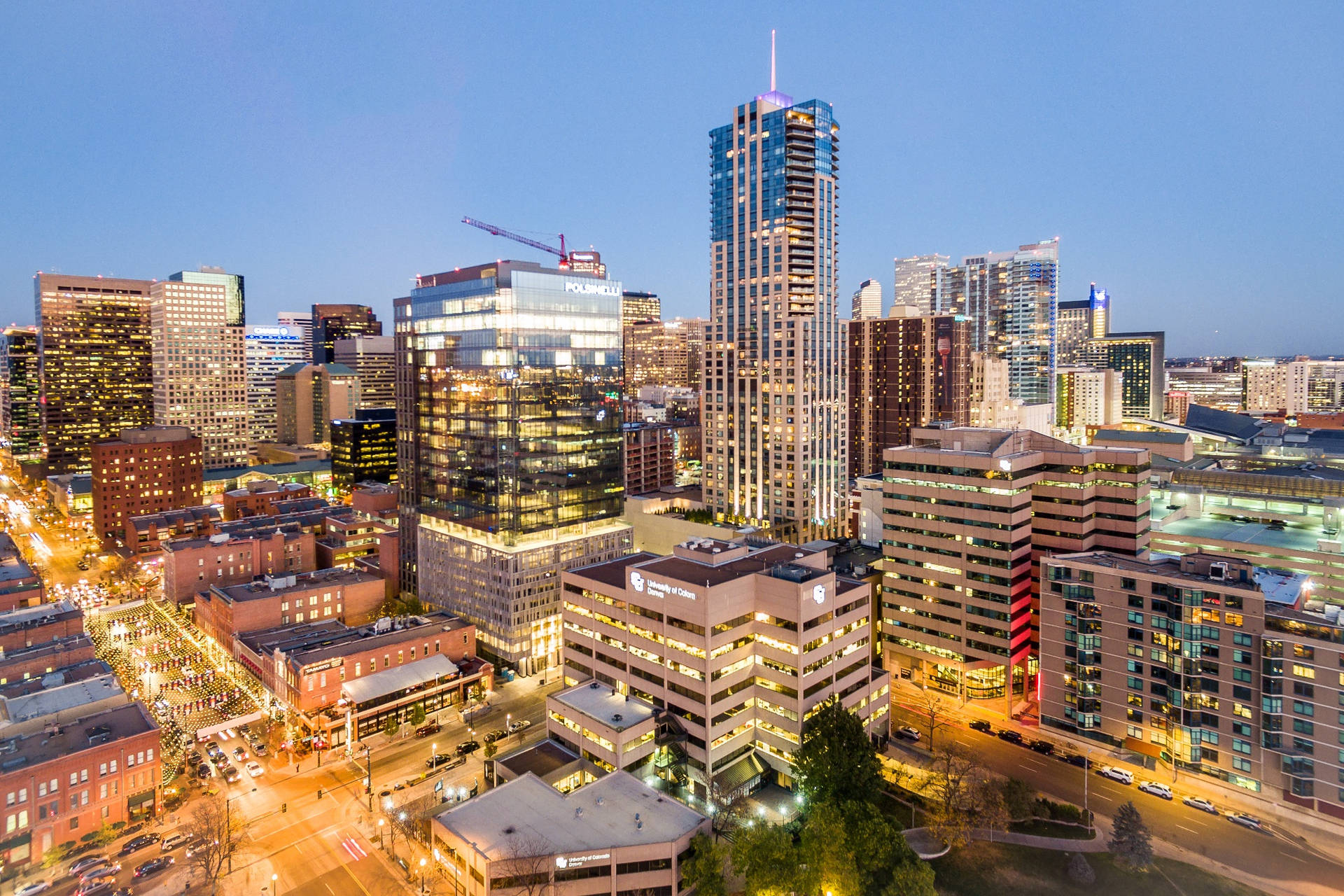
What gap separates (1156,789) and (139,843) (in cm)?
9997

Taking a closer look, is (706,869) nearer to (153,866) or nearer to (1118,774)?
(1118,774)

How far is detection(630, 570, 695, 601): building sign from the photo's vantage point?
7600 cm

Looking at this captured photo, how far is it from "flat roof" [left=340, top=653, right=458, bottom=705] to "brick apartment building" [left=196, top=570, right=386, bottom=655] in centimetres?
2436

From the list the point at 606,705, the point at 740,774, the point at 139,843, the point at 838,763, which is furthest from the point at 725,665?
the point at 139,843

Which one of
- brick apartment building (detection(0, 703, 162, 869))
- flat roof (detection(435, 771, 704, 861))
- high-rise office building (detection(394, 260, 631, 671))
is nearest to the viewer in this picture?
flat roof (detection(435, 771, 704, 861))

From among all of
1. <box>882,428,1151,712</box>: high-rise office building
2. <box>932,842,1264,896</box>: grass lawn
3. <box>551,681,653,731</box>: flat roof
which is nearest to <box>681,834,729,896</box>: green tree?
<box>551,681,653,731</box>: flat roof

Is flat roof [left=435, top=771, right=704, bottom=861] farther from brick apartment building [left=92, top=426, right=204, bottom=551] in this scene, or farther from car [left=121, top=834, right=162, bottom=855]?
brick apartment building [left=92, top=426, right=204, bottom=551]

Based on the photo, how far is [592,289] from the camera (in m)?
119

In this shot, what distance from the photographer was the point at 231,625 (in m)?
108

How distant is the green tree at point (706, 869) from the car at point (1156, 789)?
47623 millimetres

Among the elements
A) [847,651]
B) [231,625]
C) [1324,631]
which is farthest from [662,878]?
[231,625]

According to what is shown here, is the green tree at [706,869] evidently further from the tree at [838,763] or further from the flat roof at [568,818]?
the tree at [838,763]

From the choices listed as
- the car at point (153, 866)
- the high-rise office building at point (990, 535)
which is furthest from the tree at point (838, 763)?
the car at point (153, 866)

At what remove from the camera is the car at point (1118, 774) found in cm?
7488
